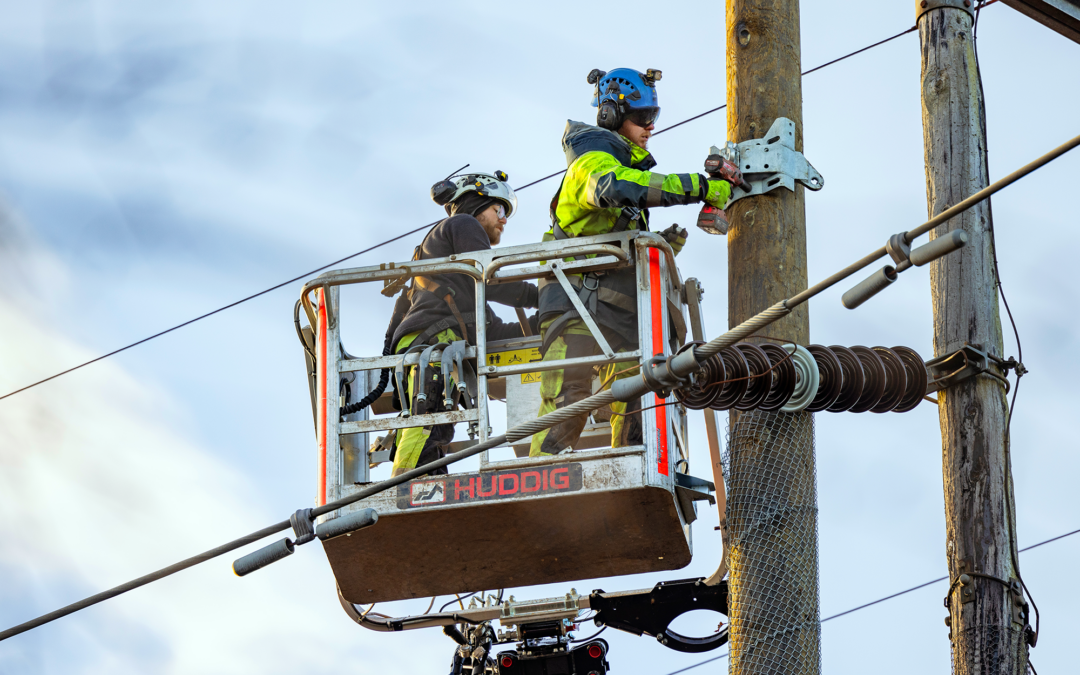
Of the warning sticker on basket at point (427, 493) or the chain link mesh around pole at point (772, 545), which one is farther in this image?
the warning sticker on basket at point (427, 493)

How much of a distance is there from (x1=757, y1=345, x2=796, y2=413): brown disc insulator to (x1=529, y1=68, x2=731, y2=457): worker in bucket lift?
975 mm

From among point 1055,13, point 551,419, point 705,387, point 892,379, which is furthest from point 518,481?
point 1055,13

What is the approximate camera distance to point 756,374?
715 cm

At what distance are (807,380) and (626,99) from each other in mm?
2451

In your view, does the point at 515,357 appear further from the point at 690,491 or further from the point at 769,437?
the point at 769,437

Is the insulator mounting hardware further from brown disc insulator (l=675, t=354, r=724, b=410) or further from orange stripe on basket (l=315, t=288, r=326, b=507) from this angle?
orange stripe on basket (l=315, t=288, r=326, b=507)

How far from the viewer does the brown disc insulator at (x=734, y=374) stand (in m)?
7.09

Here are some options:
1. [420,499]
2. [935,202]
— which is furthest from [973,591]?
[420,499]

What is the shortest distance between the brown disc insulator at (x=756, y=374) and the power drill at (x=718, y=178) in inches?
36.9

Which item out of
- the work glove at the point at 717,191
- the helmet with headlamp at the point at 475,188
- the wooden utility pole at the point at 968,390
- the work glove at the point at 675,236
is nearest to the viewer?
the wooden utility pole at the point at 968,390

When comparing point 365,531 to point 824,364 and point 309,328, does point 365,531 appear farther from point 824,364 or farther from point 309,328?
point 824,364

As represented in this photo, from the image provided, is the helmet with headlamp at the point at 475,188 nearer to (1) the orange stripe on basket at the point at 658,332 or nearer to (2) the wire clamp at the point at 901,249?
(1) the orange stripe on basket at the point at 658,332

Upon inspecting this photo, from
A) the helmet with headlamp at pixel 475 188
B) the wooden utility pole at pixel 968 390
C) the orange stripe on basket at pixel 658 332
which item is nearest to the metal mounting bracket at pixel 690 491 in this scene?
the orange stripe on basket at pixel 658 332

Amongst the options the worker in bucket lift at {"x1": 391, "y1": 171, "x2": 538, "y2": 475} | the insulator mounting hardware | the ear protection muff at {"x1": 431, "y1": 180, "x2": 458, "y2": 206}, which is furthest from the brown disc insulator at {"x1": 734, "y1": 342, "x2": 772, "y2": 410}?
the ear protection muff at {"x1": 431, "y1": 180, "x2": 458, "y2": 206}
